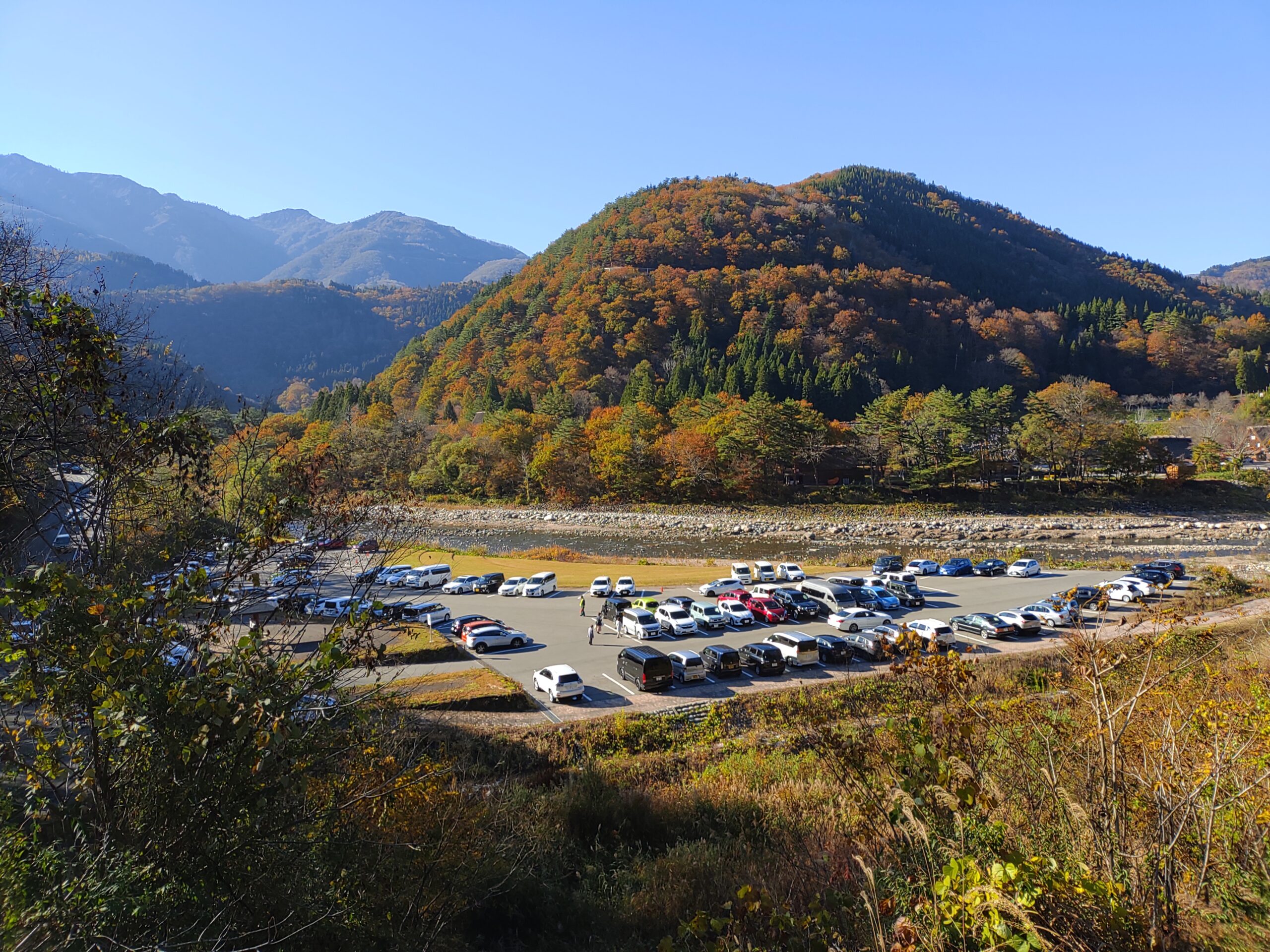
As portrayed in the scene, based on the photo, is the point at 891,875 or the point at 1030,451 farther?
the point at 1030,451

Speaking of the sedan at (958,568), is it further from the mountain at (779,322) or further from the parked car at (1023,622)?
the mountain at (779,322)

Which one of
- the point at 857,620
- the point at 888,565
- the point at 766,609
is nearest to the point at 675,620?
the point at 766,609

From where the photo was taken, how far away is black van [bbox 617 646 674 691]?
15000 millimetres

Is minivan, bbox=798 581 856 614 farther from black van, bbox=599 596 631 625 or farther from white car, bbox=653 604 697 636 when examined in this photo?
black van, bbox=599 596 631 625

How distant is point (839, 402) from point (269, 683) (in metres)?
70.0

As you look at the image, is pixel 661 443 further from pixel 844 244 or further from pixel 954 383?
pixel 844 244

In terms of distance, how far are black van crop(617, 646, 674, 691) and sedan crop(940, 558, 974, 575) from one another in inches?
716

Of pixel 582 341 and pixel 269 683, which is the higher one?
pixel 582 341

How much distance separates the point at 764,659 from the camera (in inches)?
624

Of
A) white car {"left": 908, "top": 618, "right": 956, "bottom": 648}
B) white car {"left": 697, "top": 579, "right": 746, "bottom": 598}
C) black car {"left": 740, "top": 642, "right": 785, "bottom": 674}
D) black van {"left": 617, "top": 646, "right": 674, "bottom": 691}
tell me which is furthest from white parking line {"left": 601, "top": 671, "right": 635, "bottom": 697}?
white car {"left": 697, "top": 579, "right": 746, "bottom": 598}

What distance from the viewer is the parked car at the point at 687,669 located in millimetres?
15492

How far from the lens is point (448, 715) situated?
13.0 metres

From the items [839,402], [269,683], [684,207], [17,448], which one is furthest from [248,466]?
[684,207]

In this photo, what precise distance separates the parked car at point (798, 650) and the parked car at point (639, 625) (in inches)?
138
